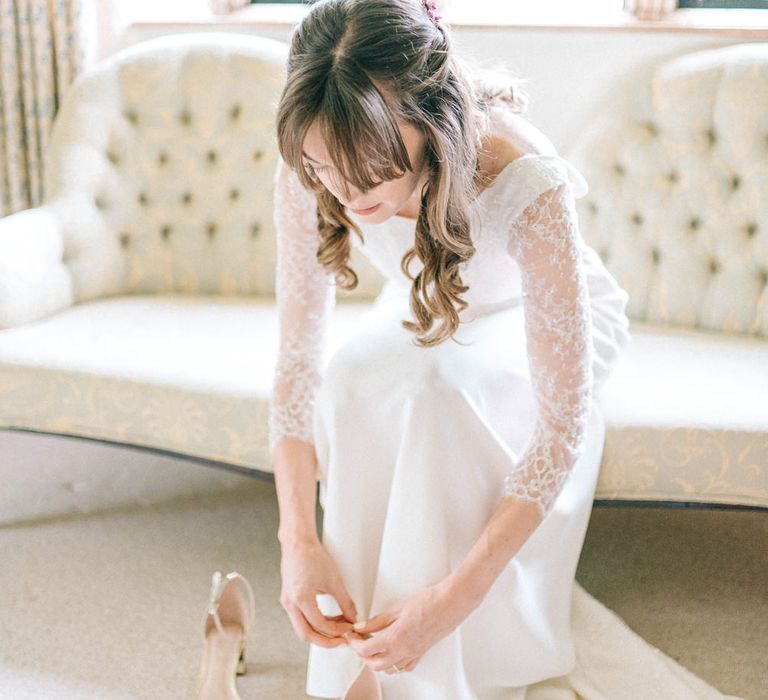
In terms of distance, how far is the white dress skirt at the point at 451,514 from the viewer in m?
1.38

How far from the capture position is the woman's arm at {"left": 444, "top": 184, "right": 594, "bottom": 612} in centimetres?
135

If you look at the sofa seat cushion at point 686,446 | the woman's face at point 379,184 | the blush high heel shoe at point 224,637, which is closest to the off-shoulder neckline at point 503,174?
the woman's face at point 379,184

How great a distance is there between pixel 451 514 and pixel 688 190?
1.20 meters

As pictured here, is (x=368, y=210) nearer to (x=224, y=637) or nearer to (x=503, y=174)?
(x=503, y=174)

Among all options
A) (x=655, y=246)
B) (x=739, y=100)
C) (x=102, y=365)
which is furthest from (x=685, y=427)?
(x=102, y=365)

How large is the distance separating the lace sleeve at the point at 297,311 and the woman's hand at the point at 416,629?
1.18 ft

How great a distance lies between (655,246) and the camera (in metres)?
2.27

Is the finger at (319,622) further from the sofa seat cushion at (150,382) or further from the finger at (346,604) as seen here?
the sofa seat cushion at (150,382)

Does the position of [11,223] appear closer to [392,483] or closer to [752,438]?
[392,483]

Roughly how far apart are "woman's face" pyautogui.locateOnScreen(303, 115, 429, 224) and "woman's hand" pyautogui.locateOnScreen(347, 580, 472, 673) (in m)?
0.54

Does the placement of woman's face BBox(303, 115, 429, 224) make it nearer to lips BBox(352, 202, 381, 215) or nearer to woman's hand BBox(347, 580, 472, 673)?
lips BBox(352, 202, 381, 215)

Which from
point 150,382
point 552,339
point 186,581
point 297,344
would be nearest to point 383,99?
point 552,339

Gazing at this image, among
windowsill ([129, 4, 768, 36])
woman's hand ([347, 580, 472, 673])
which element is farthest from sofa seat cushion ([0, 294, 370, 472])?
windowsill ([129, 4, 768, 36])

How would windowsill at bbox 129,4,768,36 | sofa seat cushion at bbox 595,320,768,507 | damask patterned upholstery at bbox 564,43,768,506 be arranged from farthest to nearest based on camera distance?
windowsill at bbox 129,4,768,36, damask patterned upholstery at bbox 564,43,768,506, sofa seat cushion at bbox 595,320,768,507
